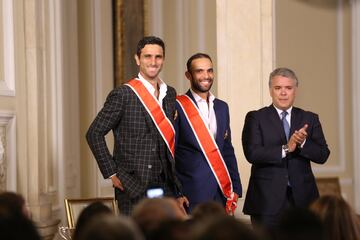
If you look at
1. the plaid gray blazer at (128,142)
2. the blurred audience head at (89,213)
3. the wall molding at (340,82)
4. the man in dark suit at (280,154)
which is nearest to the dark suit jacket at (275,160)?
the man in dark suit at (280,154)

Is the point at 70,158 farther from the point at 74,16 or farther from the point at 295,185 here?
the point at 295,185

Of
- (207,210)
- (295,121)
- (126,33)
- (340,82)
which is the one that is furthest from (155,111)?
(340,82)

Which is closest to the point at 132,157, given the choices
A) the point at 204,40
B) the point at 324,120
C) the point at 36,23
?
the point at 36,23

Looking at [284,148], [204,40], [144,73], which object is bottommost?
[284,148]

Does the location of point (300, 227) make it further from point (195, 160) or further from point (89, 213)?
point (195, 160)

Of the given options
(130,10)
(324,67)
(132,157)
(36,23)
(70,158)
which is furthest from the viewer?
(324,67)

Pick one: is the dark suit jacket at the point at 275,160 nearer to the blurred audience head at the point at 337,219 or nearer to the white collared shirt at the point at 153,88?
the white collared shirt at the point at 153,88

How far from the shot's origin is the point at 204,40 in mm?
6156

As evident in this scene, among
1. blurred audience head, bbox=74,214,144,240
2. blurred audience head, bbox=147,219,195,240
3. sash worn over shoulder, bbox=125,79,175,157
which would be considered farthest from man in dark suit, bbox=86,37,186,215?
blurred audience head, bbox=74,214,144,240

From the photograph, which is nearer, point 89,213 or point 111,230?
point 111,230

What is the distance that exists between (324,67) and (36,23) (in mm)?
2841

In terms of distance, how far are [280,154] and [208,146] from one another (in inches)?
14.5

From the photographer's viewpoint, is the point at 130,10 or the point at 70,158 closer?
the point at 70,158

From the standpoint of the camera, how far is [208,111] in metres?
3.90
